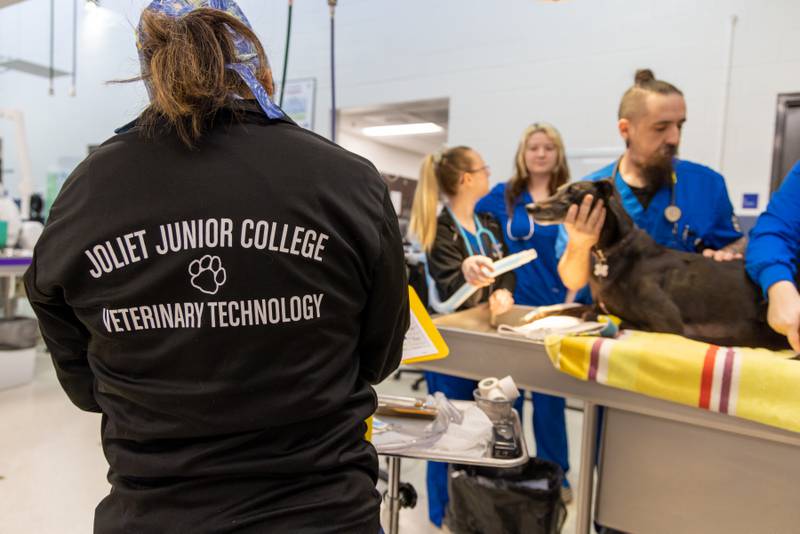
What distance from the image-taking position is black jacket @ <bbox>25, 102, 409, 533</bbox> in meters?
0.65

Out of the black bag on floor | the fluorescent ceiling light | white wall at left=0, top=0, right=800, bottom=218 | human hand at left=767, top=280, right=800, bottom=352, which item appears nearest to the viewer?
human hand at left=767, top=280, right=800, bottom=352

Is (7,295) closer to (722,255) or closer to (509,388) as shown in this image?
(509,388)

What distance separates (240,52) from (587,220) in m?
0.89

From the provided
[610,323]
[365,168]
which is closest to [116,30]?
[365,168]

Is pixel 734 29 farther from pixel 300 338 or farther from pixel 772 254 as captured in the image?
pixel 300 338

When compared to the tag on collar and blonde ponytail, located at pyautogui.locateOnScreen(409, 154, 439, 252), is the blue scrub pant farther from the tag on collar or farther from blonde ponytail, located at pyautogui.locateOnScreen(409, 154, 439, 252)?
the tag on collar

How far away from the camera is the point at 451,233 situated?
2.11 meters

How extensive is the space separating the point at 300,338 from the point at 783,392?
2.89 feet

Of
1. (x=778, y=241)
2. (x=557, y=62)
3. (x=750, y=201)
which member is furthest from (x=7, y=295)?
(x=750, y=201)

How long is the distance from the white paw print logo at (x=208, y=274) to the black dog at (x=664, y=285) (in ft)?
2.91

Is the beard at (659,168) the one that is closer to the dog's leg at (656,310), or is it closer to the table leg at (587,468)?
the dog's leg at (656,310)

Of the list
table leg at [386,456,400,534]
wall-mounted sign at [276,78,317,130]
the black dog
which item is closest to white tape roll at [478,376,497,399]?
table leg at [386,456,400,534]

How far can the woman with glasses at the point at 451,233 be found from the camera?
197cm

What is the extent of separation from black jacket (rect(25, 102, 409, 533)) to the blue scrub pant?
1.23 m
